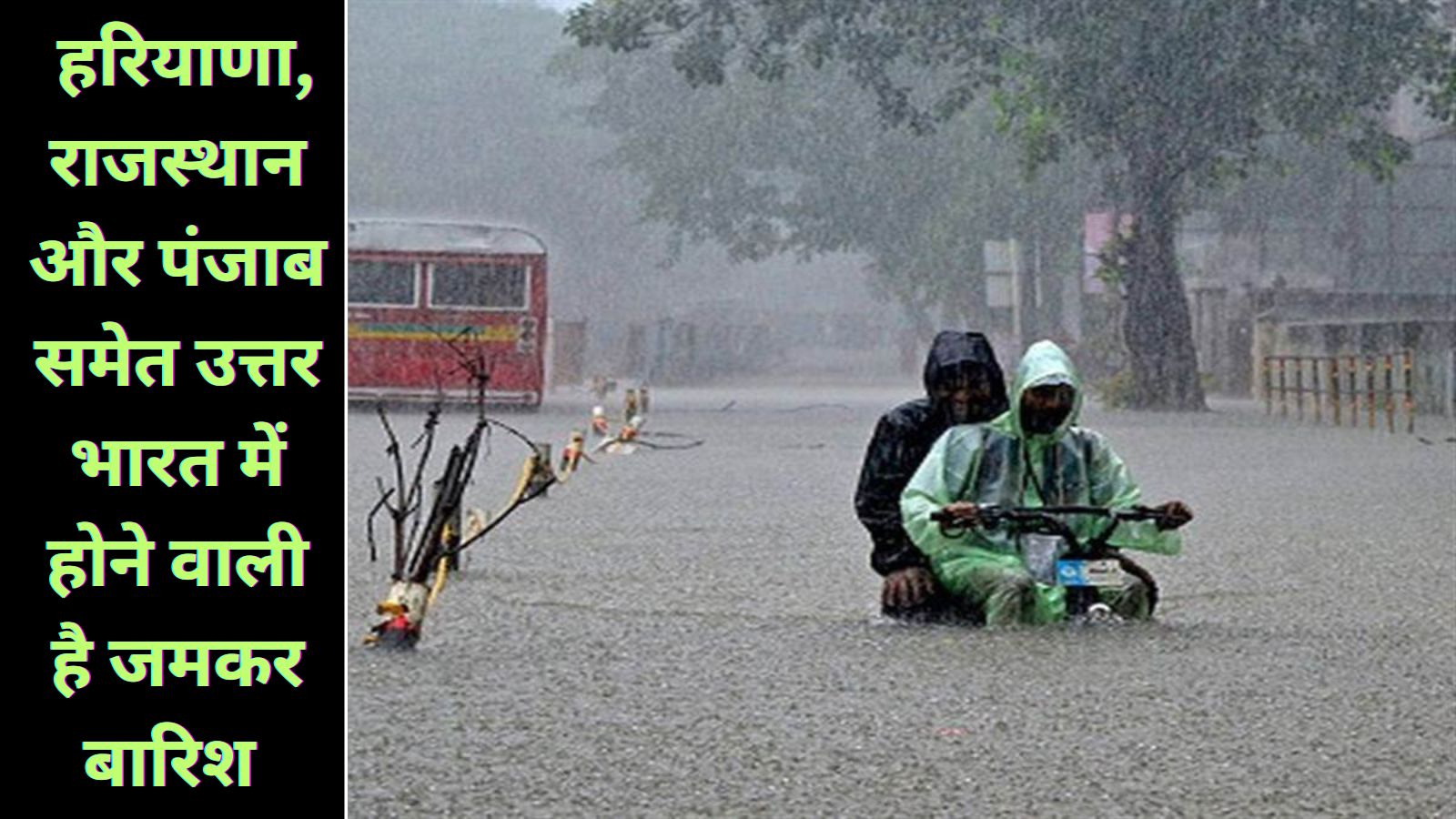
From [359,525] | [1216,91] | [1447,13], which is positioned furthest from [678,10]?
[359,525]

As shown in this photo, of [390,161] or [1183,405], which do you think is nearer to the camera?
[1183,405]

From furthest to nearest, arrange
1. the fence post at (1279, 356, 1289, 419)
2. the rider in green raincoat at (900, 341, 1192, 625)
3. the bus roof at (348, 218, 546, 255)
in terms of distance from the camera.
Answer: the bus roof at (348, 218, 546, 255), the fence post at (1279, 356, 1289, 419), the rider in green raincoat at (900, 341, 1192, 625)

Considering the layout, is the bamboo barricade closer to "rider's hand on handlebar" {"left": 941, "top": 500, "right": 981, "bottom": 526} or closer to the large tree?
the large tree

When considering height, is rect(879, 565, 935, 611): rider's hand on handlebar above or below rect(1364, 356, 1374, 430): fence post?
below

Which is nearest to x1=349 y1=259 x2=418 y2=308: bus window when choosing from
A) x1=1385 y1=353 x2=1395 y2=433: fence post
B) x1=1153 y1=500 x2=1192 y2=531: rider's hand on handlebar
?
x1=1385 y1=353 x2=1395 y2=433: fence post

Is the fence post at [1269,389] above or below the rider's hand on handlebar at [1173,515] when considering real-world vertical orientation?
above

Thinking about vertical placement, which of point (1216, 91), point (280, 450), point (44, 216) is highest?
point (1216, 91)

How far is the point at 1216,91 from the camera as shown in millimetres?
36188

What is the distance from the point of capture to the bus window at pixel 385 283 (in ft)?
120

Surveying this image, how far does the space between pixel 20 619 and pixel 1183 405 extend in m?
31.8

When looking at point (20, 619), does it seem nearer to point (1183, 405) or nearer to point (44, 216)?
point (44, 216)

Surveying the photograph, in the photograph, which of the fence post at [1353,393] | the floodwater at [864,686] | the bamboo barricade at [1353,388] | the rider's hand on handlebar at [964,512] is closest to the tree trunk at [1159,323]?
the bamboo barricade at [1353,388]

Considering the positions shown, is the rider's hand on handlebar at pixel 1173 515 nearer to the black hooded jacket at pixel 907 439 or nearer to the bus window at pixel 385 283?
the black hooded jacket at pixel 907 439

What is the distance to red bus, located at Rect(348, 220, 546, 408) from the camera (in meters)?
36.3
